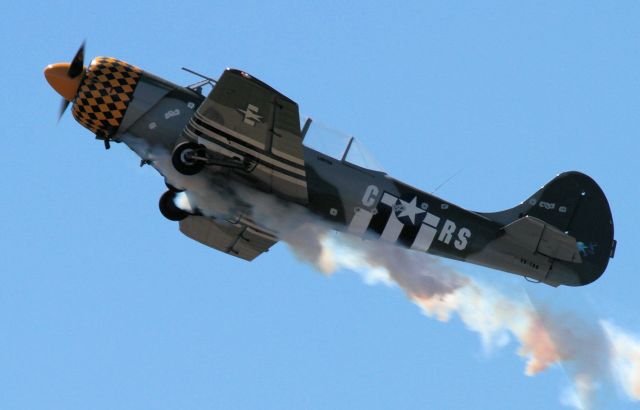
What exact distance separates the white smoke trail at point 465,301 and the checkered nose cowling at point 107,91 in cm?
172

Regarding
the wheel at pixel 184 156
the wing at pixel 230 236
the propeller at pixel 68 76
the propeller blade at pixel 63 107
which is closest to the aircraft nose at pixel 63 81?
the propeller at pixel 68 76

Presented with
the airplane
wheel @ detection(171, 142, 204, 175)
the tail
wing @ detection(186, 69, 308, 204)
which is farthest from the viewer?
the tail

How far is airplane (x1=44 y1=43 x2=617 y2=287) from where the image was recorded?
794 inches

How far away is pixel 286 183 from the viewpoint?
20812 millimetres

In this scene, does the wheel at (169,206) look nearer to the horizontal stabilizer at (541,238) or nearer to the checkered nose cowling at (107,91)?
the checkered nose cowling at (107,91)

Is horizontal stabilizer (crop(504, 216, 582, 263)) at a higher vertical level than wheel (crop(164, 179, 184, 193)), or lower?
higher

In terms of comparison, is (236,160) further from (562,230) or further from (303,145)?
(562,230)

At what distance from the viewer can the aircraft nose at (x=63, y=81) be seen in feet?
68.1

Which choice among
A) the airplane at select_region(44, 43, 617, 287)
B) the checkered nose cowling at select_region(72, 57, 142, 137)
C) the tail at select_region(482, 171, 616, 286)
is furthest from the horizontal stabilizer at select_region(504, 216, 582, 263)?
the checkered nose cowling at select_region(72, 57, 142, 137)

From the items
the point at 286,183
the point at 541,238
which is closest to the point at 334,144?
the point at 286,183

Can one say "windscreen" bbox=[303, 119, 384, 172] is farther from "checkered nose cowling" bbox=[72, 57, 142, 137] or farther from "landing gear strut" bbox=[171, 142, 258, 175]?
"checkered nose cowling" bbox=[72, 57, 142, 137]

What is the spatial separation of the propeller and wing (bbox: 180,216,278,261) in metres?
2.90

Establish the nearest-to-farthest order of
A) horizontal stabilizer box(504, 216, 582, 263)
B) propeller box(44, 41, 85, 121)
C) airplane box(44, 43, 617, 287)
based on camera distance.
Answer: airplane box(44, 43, 617, 287)
propeller box(44, 41, 85, 121)
horizontal stabilizer box(504, 216, 582, 263)

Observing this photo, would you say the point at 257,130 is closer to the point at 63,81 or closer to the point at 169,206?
the point at 169,206
